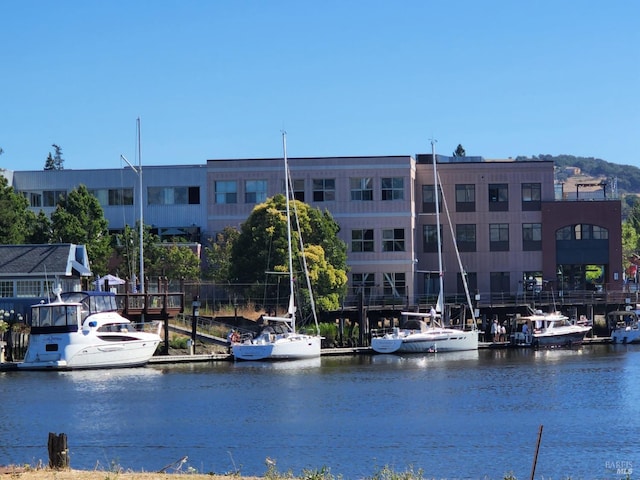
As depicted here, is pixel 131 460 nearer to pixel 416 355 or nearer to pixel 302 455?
pixel 302 455

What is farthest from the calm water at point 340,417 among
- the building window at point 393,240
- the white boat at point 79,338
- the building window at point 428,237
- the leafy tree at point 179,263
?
the building window at point 428,237

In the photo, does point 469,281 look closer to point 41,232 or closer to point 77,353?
point 41,232

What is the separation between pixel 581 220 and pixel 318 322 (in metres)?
26.8

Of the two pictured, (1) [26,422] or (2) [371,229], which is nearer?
(1) [26,422]

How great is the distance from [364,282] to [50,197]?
2753 centimetres

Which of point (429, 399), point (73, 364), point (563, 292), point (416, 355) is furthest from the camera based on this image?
point (563, 292)

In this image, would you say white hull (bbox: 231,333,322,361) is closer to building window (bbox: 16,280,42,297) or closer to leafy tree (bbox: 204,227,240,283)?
building window (bbox: 16,280,42,297)

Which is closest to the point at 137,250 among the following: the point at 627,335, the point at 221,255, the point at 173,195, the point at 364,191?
the point at 221,255

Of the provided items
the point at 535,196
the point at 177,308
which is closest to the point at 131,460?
the point at 177,308

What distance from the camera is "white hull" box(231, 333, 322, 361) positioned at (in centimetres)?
7325

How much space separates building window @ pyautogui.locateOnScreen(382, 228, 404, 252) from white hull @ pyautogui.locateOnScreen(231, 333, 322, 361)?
2159cm

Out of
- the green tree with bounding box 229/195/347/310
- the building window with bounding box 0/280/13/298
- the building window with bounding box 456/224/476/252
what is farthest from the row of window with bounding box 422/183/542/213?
the building window with bounding box 0/280/13/298

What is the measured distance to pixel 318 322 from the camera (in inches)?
3297

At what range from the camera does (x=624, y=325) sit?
92.6 meters
